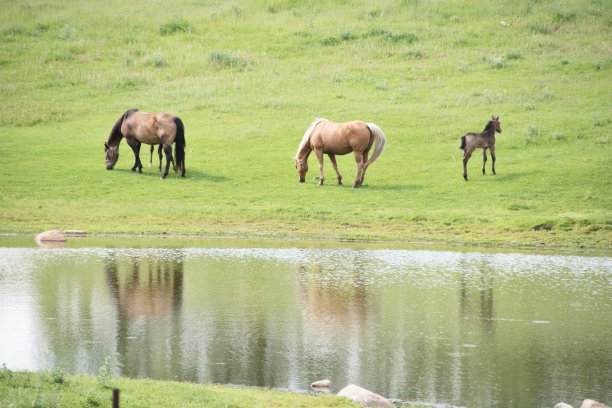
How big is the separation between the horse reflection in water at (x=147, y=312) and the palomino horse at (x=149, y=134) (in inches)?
450

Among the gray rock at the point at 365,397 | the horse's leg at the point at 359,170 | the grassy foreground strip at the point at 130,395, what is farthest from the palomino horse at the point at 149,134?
the gray rock at the point at 365,397

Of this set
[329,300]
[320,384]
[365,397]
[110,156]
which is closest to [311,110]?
[110,156]

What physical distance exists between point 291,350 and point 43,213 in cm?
1750

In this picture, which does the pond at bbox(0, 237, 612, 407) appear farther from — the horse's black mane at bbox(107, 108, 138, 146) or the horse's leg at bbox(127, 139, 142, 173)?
the horse's black mane at bbox(107, 108, 138, 146)

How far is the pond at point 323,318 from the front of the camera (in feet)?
47.2

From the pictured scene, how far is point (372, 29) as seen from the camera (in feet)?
192

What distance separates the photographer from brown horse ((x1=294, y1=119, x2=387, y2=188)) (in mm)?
34375

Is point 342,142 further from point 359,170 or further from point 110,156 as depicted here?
point 110,156

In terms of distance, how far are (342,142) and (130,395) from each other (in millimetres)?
23547

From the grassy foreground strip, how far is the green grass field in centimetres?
1595

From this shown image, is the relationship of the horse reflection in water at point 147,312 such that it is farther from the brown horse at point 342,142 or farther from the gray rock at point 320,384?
the brown horse at point 342,142

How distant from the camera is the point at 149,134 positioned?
119 feet

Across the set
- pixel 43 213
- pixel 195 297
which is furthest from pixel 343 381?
pixel 43 213

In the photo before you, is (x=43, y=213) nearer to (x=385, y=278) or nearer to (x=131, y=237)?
(x=131, y=237)
